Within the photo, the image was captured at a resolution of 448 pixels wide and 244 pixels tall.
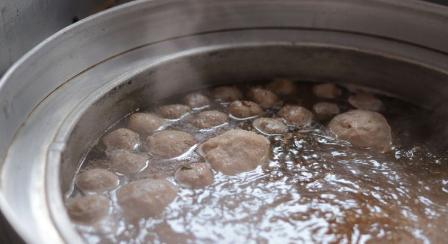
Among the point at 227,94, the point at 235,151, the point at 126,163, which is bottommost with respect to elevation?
the point at 126,163

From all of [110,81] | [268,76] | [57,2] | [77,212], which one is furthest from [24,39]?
[268,76]

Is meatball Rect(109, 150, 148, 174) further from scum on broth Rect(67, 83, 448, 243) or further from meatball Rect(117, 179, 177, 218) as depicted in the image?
meatball Rect(117, 179, 177, 218)

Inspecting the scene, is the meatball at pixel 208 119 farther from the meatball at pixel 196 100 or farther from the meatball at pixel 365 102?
the meatball at pixel 365 102

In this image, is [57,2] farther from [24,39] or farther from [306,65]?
[306,65]

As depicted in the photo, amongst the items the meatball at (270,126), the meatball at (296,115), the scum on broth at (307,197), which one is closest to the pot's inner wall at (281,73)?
the scum on broth at (307,197)

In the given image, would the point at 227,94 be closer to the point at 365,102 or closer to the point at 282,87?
the point at 282,87

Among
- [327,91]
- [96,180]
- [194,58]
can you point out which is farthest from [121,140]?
[327,91]

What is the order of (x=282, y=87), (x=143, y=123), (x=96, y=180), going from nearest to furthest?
1. (x=96, y=180)
2. (x=143, y=123)
3. (x=282, y=87)

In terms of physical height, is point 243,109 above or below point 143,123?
above
